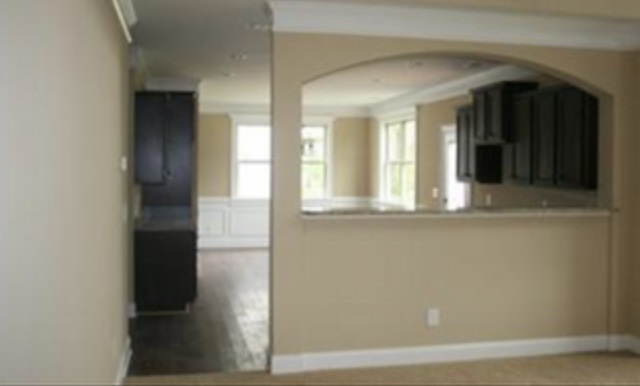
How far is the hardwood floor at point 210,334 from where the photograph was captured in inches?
192

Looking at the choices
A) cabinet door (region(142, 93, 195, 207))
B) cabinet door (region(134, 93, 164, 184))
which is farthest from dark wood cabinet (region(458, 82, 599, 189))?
cabinet door (region(134, 93, 164, 184))

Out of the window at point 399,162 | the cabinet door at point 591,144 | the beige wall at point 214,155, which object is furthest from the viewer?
the beige wall at point 214,155

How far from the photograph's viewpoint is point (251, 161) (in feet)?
38.5

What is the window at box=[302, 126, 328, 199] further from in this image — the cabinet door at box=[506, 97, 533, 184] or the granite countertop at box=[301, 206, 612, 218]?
the granite countertop at box=[301, 206, 612, 218]

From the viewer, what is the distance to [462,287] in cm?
504

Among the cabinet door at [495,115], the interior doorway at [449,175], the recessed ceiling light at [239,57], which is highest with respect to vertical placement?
the recessed ceiling light at [239,57]

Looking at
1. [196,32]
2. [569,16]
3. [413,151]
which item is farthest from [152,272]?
[413,151]

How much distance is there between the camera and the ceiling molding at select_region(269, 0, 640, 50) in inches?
181

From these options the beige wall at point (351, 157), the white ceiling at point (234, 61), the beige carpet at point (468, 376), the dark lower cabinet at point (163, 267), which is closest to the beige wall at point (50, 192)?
the beige carpet at point (468, 376)

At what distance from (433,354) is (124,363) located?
2216 mm

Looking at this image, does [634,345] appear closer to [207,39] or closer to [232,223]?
[207,39]

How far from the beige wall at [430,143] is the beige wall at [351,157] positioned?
8.40 ft

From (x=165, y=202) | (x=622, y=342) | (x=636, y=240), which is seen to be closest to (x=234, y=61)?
(x=165, y=202)

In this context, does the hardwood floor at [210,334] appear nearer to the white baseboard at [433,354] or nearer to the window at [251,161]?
the white baseboard at [433,354]
